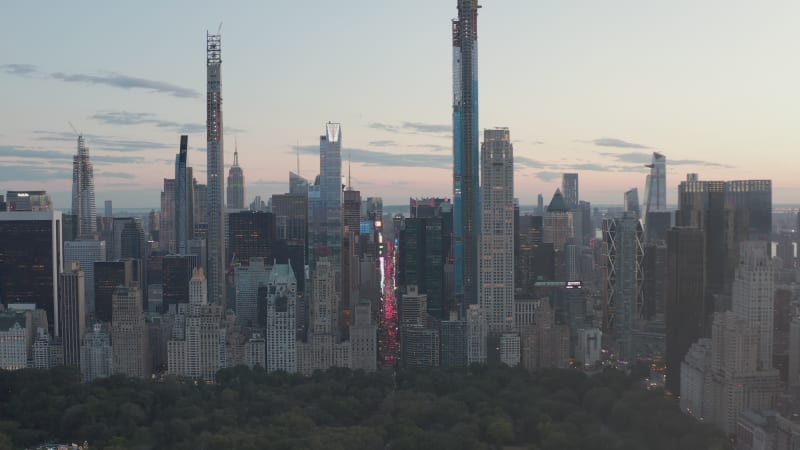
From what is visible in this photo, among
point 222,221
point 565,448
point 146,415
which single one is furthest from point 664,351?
point 222,221

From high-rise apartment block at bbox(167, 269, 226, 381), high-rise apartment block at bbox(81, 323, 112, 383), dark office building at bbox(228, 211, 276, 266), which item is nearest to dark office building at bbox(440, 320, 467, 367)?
high-rise apartment block at bbox(167, 269, 226, 381)

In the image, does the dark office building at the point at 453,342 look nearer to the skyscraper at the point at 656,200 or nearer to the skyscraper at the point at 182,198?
the skyscraper at the point at 656,200

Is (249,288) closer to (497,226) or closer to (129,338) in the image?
(129,338)

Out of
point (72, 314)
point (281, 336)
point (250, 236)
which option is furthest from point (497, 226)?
point (72, 314)

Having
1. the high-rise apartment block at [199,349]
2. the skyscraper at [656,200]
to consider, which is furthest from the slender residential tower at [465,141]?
the high-rise apartment block at [199,349]

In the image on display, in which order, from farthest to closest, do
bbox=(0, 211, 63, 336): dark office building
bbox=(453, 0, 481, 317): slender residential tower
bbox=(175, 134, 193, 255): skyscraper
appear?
bbox=(175, 134, 193, 255): skyscraper < bbox=(453, 0, 481, 317): slender residential tower < bbox=(0, 211, 63, 336): dark office building

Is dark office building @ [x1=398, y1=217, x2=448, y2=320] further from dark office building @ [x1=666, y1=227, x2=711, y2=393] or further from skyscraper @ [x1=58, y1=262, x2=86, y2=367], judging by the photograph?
skyscraper @ [x1=58, y1=262, x2=86, y2=367]

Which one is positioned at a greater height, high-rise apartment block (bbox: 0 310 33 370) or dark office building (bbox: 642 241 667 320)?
dark office building (bbox: 642 241 667 320)
